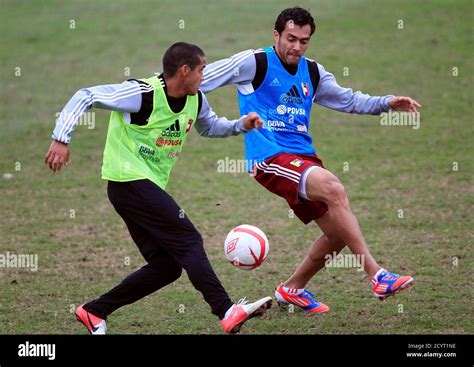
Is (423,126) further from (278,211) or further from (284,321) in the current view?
(284,321)

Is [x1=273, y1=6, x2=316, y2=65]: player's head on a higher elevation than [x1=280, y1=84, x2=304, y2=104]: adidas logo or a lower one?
higher

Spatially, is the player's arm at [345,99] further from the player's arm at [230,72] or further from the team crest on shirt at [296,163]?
the team crest on shirt at [296,163]

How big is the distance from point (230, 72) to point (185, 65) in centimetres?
77

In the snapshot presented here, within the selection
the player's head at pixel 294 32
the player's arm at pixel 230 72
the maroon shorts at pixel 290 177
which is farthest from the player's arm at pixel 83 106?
the player's head at pixel 294 32

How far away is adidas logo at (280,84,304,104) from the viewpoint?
704cm

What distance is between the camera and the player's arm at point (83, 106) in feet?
19.1

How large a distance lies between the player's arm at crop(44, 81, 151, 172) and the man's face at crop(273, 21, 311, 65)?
1.39 metres

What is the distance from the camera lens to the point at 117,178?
6219 millimetres

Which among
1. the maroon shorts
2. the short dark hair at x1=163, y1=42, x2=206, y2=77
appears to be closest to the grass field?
the maroon shorts

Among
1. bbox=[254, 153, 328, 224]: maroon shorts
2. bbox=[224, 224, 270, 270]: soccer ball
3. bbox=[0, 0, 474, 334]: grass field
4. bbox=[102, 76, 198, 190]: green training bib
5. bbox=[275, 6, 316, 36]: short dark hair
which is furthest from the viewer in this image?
bbox=[0, 0, 474, 334]: grass field

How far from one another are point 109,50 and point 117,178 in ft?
46.3

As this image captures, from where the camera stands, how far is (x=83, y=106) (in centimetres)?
595

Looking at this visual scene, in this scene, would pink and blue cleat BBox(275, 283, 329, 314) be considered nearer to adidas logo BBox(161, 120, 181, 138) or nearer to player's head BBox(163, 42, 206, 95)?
adidas logo BBox(161, 120, 181, 138)
